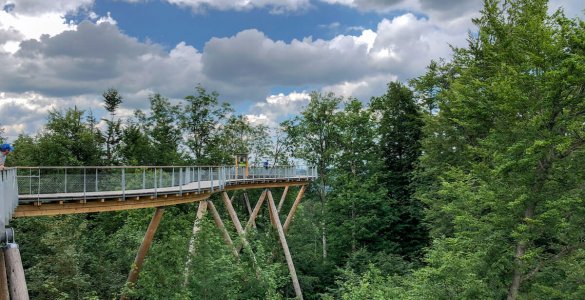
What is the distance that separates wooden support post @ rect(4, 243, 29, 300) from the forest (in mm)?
11828

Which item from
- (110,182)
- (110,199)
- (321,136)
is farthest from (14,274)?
(321,136)

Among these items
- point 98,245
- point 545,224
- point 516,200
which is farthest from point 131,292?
point 545,224

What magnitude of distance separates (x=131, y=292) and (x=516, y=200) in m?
14.0

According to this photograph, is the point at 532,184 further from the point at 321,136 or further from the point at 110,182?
the point at 321,136

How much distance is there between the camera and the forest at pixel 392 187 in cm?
1526

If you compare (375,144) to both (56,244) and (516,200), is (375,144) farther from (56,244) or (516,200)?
(56,244)

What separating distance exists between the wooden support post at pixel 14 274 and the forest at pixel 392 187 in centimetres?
1183

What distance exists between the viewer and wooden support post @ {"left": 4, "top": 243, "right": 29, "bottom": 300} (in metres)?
2.79

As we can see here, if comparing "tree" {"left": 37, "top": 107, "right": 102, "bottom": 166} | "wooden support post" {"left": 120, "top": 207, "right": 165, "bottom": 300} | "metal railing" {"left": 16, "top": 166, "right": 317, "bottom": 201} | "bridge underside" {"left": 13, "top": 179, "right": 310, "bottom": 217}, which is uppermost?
"tree" {"left": 37, "top": 107, "right": 102, "bottom": 166}

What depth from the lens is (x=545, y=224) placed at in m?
15.2

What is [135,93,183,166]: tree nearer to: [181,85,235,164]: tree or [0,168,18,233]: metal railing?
[181,85,235,164]: tree

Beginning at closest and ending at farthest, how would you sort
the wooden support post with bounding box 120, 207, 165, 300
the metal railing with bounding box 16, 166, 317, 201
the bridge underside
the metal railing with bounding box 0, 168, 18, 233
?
the metal railing with bounding box 0, 168, 18, 233
the bridge underside
the metal railing with bounding box 16, 166, 317, 201
the wooden support post with bounding box 120, 207, 165, 300

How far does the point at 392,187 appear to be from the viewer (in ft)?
119

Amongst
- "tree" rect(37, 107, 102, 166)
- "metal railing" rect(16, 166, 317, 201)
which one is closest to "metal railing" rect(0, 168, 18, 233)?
"metal railing" rect(16, 166, 317, 201)
